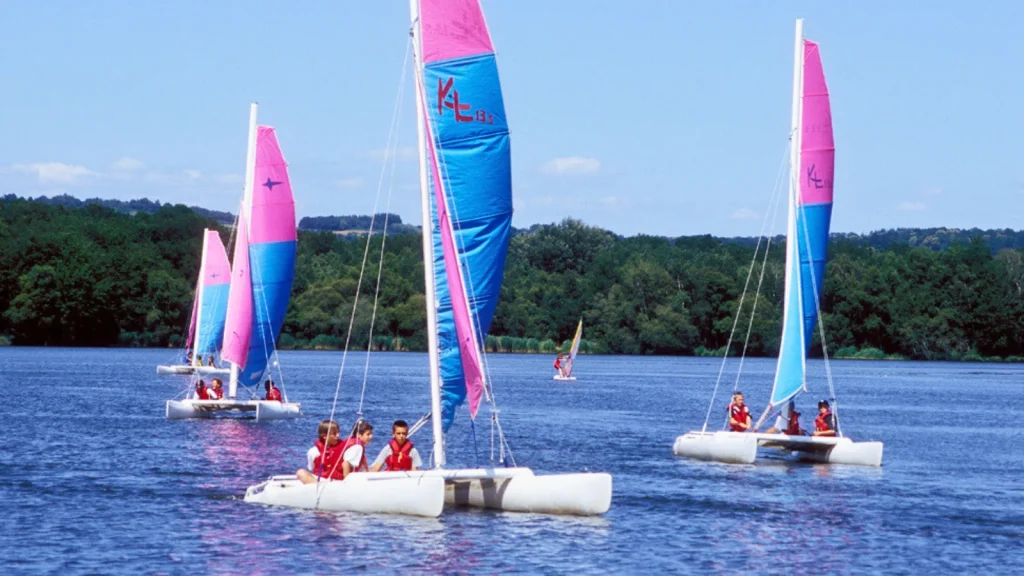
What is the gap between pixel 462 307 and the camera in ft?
83.1

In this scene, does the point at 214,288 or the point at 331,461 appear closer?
the point at 331,461

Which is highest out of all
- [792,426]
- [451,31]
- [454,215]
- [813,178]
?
[451,31]

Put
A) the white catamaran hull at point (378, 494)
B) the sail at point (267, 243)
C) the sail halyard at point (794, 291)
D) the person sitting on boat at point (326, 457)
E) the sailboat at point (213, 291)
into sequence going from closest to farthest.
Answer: the white catamaran hull at point (378, 494) → the person sitting on boat at point (326, 457) → the sail halyard at point (794, 291) → the sail at point (267, 243) → the sailboat at point (213, 291)

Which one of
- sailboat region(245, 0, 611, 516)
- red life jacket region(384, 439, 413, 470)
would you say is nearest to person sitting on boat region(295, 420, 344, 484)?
sailboat region(245, 0, 611, 516)

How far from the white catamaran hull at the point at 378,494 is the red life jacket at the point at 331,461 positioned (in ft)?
0.95

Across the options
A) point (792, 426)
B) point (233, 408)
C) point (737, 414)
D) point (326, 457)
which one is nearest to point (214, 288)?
point (233, 408)

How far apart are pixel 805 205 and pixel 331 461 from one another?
1787 cm

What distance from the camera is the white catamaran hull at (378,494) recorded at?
25.2 m

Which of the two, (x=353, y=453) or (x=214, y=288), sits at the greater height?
(x=214, y=288)

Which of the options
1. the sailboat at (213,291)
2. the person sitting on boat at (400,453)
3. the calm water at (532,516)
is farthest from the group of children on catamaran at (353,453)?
the sailboat at (213,291)

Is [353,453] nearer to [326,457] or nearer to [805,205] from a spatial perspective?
[326,457]

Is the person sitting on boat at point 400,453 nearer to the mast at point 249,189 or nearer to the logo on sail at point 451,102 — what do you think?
the logo on sail at point 451,102

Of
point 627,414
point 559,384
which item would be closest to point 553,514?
point 627,414

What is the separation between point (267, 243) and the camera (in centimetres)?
4953
